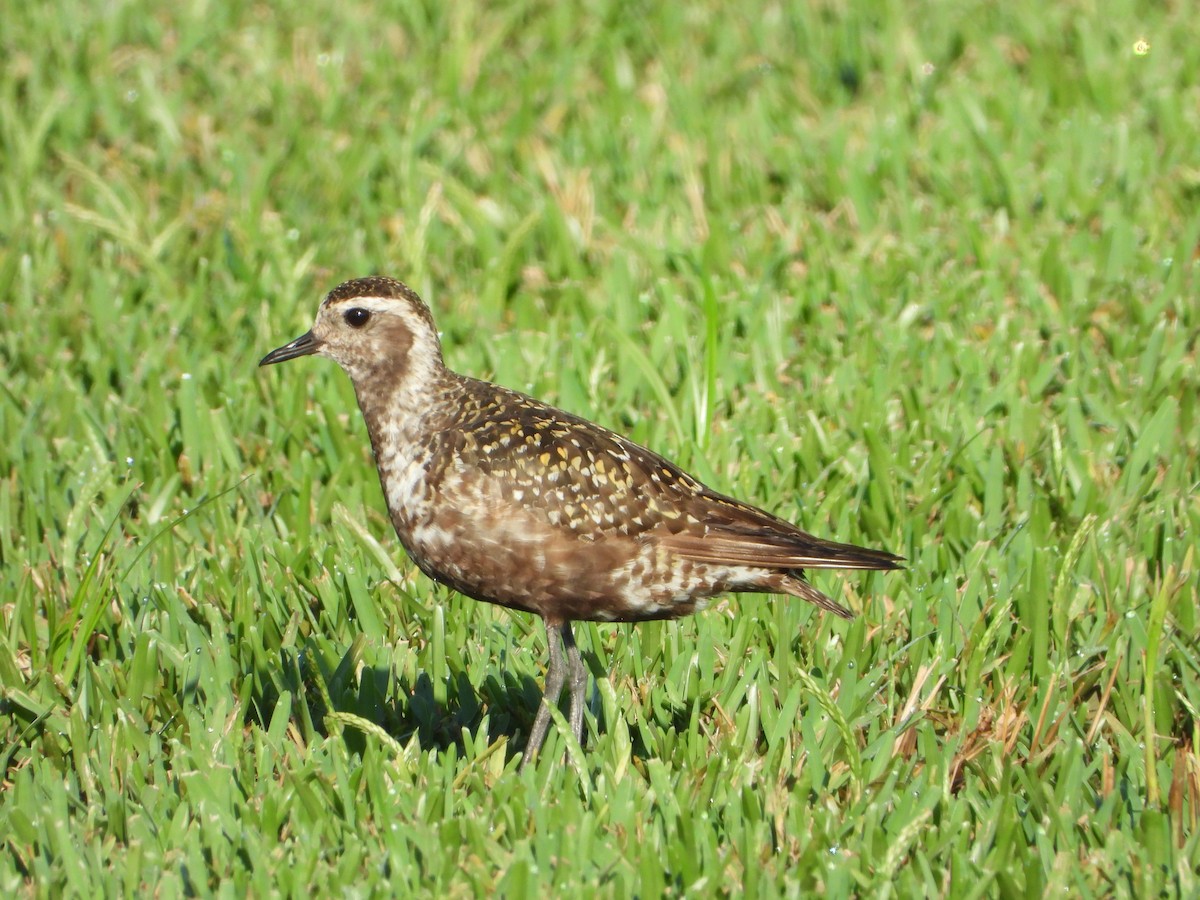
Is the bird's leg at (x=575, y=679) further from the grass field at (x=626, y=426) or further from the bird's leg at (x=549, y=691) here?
the grass field at (x=626, y=426)

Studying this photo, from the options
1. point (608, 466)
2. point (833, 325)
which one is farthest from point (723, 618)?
point (833, 325)

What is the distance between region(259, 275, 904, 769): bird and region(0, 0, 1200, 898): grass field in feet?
1.23

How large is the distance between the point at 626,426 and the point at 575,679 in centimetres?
237

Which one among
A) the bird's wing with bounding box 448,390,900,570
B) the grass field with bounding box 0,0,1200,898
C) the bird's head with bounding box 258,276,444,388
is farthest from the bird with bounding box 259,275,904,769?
the grass field with bounding box 0,0,1200,898

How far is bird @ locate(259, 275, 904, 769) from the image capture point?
16.8 ft

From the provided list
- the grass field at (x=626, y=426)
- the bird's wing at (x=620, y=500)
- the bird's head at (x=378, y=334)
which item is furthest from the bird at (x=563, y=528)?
the grass field at (x=626, y=426)

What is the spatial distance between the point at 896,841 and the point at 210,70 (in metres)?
8.31

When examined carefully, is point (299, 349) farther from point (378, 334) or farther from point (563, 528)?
point (563, 528)

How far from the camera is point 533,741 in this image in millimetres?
5223

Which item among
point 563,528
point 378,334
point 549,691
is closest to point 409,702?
point 549,691

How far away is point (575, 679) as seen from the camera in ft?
17.7

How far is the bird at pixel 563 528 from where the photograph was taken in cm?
511

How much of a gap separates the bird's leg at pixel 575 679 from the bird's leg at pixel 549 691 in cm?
4

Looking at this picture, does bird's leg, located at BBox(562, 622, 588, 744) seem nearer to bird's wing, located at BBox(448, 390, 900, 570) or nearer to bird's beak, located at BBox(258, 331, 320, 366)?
bird's wing, located at BBox(448, 390, 900, 570)
